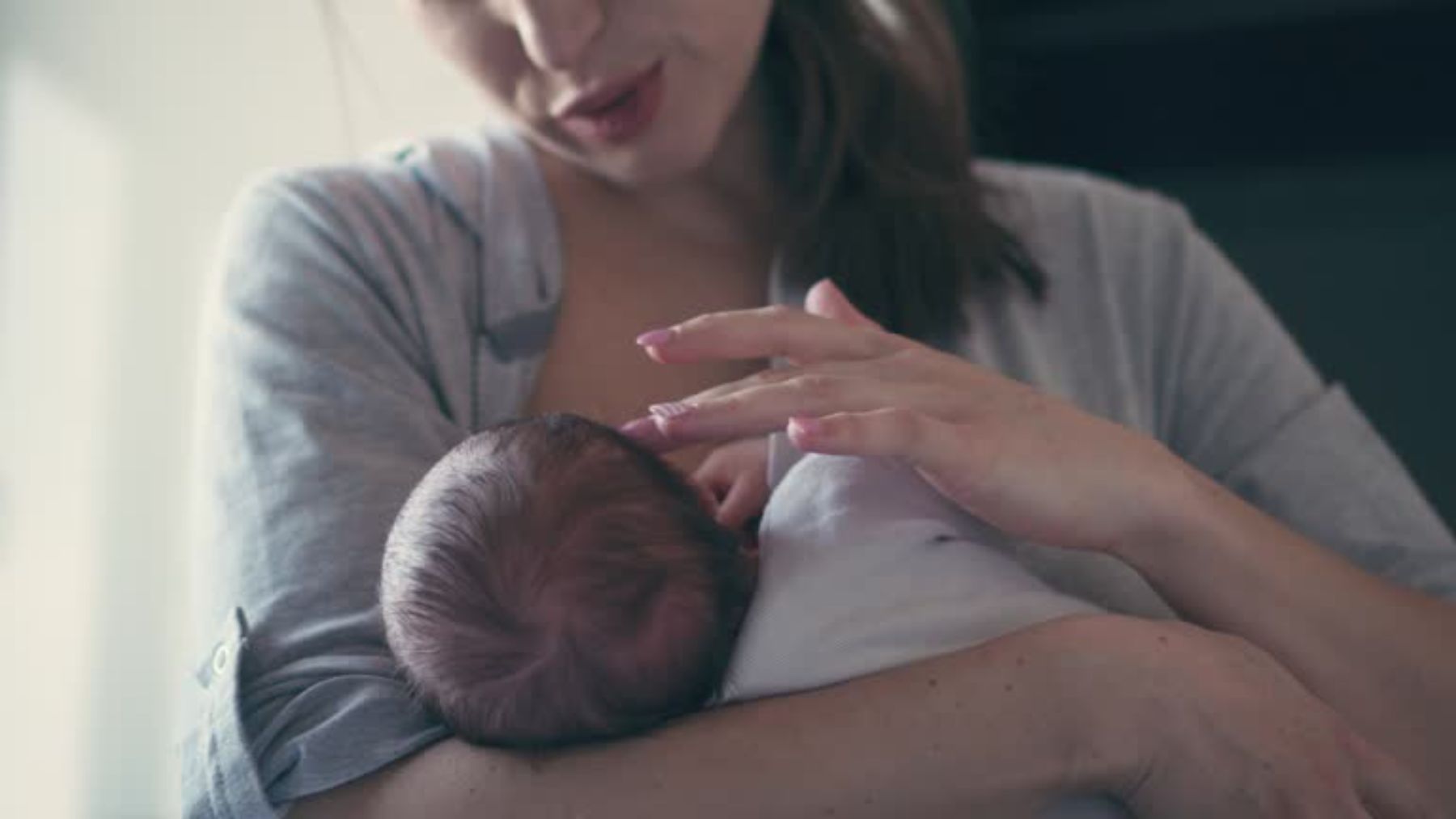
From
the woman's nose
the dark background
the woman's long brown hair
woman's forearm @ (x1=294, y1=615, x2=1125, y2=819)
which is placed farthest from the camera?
the dark background

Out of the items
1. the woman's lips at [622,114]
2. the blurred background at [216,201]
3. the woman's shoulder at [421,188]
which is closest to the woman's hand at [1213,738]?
the woman's lips at [622,114]

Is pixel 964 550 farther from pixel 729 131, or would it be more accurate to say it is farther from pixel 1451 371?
pixel 1451 371

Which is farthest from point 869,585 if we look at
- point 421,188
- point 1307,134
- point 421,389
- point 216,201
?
point 1307,134

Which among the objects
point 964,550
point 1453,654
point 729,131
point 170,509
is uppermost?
point 729,131

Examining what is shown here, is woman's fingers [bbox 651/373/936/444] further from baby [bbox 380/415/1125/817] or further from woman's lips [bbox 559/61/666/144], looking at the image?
woman's lips [bbox 559/61/666/144]

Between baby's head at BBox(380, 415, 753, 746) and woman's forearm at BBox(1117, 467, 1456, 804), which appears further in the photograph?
woman's forearm at BBox(1117, 467, 1456, 804)

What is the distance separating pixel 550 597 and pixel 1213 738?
0.39 m

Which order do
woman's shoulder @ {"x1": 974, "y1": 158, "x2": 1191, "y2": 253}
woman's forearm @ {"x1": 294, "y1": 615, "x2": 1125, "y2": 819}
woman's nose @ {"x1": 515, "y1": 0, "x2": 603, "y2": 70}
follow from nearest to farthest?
woman's forearm @ {"x1": 294, "y1": 615, "x2": 1125, "y2": 819}
woman's nose @ {"x1": 515, "y1": 0, "x2": 603, "y2": 70}
woman's shoulder @ {"x1": 974, "y1": 158, "x2": 1191, "y2": 253}

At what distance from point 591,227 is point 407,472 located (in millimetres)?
363

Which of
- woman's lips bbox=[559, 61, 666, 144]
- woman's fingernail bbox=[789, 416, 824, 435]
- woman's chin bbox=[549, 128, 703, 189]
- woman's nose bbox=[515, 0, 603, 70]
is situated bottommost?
woman's fingernail bbox=[789, 416, 824, 435]

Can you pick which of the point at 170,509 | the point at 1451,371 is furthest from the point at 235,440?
the point at 1451,371

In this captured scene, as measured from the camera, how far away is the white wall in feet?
5.20

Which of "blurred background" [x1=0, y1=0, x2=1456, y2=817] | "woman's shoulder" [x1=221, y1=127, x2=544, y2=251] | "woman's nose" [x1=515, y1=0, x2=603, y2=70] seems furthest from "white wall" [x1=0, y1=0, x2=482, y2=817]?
"woman's nose" [x1=515, y1=0, x2=603, y2=70]

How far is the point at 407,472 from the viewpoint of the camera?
92 cm
